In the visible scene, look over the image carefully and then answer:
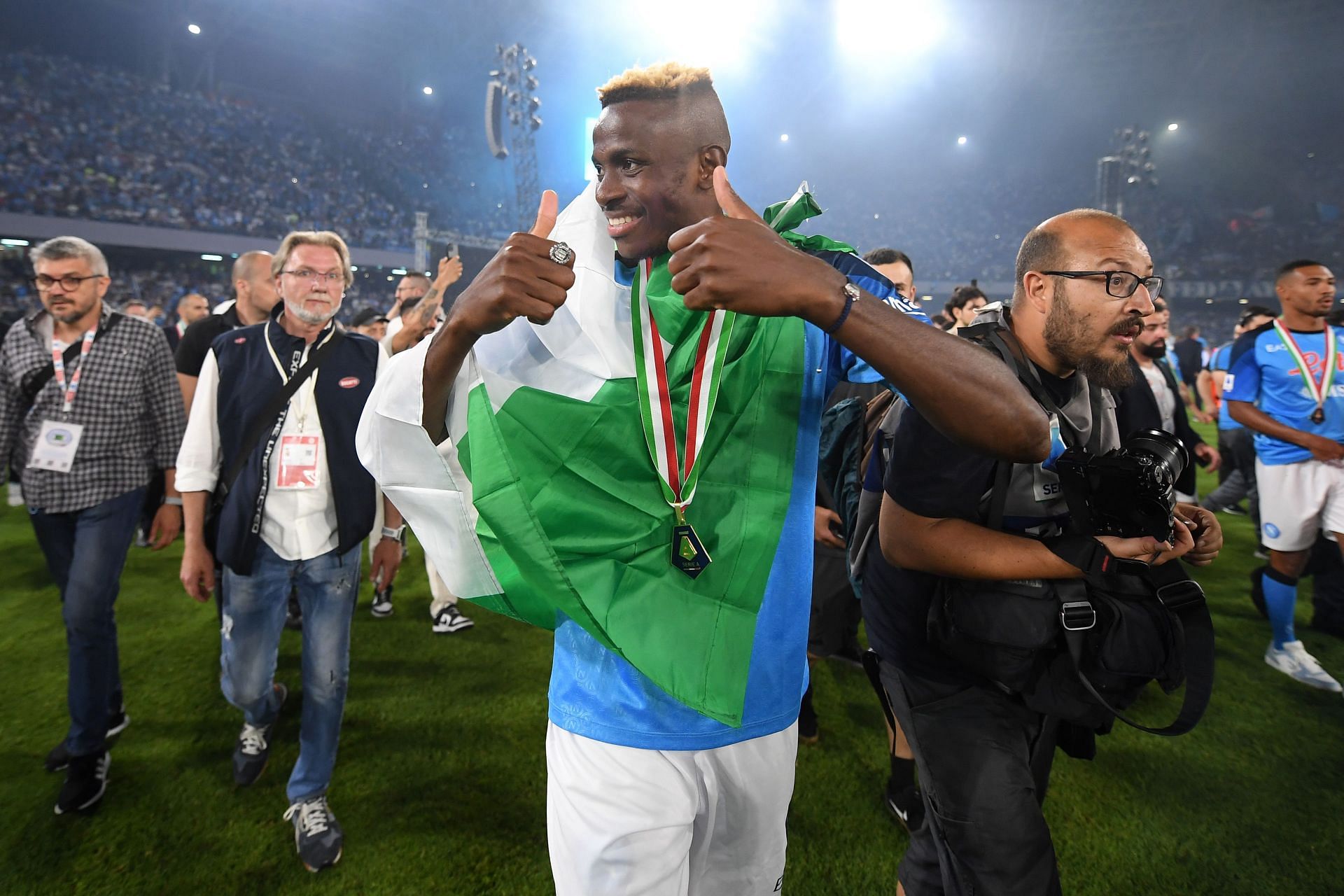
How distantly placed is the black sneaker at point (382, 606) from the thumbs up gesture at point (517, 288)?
13.7 feet

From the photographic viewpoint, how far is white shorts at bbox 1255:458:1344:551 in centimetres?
384

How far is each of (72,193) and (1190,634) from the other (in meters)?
28.6

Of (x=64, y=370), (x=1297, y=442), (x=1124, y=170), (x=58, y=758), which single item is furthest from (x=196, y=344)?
(x=1124, y=170)

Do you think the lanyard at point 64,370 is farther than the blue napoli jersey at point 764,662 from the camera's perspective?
Yes

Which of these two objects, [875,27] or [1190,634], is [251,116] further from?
[1190,634]

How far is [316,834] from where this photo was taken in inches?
98.3

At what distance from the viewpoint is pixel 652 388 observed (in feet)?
4.09

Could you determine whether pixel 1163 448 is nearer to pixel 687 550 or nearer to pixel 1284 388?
pixel 687 550

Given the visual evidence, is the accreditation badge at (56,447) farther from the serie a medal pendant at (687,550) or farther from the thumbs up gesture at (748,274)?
the thumbs up gesture at (748,274)

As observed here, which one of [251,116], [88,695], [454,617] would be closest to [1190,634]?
[88,695]

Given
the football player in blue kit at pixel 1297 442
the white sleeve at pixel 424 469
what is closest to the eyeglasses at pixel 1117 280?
the white sleeve at pixel 424 469

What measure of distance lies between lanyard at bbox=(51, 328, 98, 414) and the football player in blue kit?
5.91 m

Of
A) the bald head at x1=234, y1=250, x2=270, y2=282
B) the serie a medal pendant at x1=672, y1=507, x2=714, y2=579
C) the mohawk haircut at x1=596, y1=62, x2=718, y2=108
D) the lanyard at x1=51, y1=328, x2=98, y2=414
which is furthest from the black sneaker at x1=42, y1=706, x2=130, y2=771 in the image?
the mohawk haircut at x1=596, y1=62, x2=718, y2=108

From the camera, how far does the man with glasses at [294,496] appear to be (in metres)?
2.58
